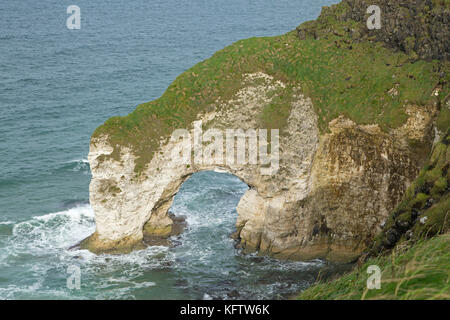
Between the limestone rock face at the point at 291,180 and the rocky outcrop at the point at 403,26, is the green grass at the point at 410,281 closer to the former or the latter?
the limestone rock face at the point at 291,180

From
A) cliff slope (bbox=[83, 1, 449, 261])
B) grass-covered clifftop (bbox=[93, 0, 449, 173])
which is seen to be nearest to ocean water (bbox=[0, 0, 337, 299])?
cliff slope (bbox=[83, 1, 449, 261])

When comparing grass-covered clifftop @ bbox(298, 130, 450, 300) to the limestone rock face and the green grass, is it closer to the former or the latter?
the green grass

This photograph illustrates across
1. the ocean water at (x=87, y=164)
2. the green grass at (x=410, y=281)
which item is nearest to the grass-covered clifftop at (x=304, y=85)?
the ocean water at (x=87, y=164)

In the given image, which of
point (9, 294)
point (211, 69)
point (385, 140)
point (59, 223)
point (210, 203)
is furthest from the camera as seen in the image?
point (210, 203)

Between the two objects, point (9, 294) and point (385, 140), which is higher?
point (385, 140)

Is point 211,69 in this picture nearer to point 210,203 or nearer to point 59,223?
point 210,203
